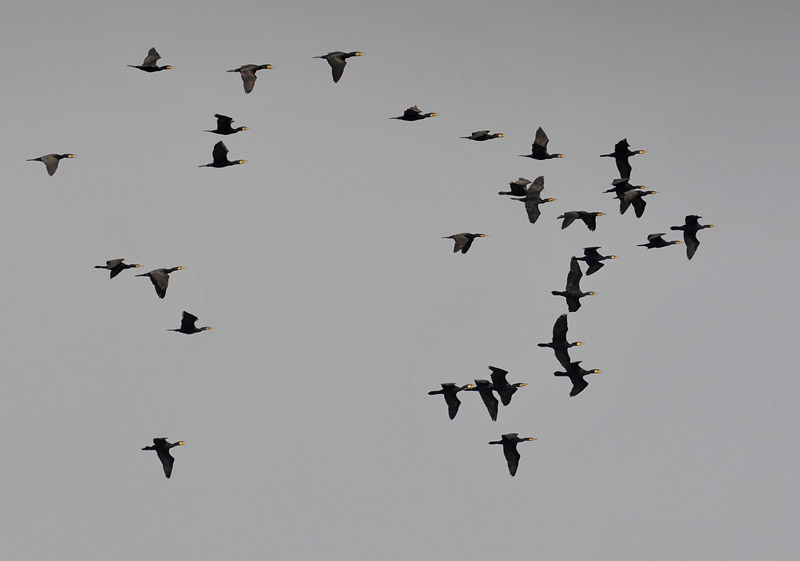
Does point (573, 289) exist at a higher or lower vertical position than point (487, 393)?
higher

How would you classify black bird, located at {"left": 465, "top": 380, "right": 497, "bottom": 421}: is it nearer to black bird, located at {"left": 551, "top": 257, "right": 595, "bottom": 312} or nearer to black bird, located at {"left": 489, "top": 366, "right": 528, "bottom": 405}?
black bird, located at {"left": 489, "top": 366, "right": 528, "bottom": 405}

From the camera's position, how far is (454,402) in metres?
77.7

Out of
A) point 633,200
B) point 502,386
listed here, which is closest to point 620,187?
point 633,200

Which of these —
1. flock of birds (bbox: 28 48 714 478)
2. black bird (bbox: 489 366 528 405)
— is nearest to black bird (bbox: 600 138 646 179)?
flock of birds (bbox: 28 48 714 478)

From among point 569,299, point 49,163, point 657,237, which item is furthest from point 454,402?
point 49,163

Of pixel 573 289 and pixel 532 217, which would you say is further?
pixel 573 289

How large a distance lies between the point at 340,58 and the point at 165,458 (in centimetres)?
2198

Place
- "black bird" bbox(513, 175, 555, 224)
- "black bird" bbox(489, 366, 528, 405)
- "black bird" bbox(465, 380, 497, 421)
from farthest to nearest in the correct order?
"black bird" bbox(489, 366, 528, 405) → "black bird" bbox(465, 380, 497, 421) → "black bird" bbox(513, 175, 555, 224)

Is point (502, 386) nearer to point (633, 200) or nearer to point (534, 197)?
point (534, 197)

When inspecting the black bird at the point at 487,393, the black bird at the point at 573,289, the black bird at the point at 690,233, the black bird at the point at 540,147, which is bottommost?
the black bird at the point at 487,393

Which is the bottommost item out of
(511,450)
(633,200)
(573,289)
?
(511,450)

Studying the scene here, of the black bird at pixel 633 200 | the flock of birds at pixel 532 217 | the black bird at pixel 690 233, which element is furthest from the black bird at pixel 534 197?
the black bird at pixel 690 233

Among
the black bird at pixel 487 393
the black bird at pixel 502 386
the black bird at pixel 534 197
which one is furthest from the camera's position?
the black bird at pixel 502 386

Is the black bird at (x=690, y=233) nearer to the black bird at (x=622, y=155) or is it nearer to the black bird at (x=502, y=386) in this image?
the black bird at (x=622, y=155)
